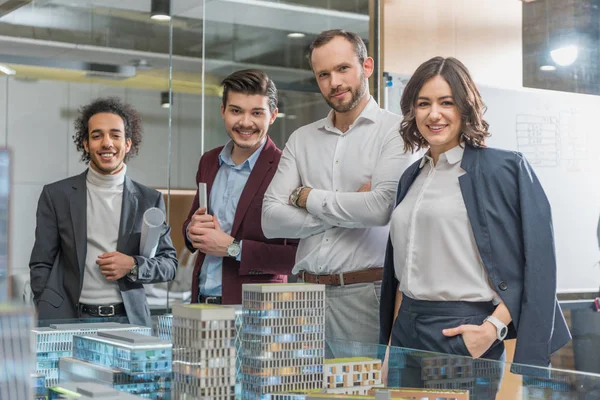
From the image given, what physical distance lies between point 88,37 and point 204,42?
553 millimetres

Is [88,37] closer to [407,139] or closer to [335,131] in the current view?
[335,131]

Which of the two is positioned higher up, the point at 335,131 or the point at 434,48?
the point at 434,48

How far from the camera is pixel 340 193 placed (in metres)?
2.37

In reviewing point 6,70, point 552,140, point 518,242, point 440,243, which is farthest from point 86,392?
point 552,140

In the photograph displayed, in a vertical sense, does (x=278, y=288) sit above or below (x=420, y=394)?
above

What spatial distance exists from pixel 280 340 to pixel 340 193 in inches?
36.5

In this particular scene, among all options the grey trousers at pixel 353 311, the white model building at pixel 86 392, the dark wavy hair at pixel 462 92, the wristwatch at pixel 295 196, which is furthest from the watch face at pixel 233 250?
the white model building at pixel 86 392

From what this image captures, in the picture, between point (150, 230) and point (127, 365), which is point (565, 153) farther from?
point (127, 365)

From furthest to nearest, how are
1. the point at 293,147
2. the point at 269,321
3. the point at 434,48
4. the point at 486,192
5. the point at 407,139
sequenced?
the point at 434,48
the point at 293,147
the point at 407,139
the point at 486,192
the point at 269,321

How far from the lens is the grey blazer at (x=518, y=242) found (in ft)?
6.52

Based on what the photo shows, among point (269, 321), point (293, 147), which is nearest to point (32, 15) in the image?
point (293, 147)

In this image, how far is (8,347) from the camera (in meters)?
0.91

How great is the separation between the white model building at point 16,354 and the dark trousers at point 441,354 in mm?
747

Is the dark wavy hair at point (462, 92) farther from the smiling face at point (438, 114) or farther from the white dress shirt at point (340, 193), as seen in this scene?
the white dress shirt at point (340, 193)
